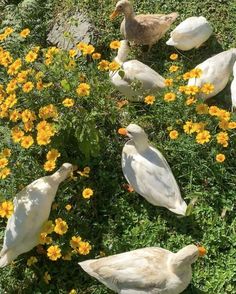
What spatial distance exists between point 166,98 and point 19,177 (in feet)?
3.68

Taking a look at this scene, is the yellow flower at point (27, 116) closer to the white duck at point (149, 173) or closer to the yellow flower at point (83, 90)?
the yellow flower at point (83, 90)

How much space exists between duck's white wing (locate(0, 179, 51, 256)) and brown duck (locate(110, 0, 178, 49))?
1.53m

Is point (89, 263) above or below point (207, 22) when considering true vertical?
below

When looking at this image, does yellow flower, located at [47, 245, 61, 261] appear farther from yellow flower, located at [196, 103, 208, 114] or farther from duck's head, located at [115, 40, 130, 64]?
duck's head, located at [115, 40, 130, 64]

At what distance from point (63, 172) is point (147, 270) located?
85 cm

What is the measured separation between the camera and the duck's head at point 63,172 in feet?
11.0

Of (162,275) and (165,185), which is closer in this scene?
(162,275)

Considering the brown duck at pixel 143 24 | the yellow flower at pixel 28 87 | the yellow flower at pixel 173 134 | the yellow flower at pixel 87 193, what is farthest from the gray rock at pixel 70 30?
the yellow flower at pixel 87 193

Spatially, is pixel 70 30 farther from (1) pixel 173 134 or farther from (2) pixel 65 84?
(1) pixel 173 134

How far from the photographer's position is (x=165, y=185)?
3.34m

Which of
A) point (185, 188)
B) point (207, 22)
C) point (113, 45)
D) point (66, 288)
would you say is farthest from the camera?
point (207, 22)

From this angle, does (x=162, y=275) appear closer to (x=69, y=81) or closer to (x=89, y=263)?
(x=89, y=263)

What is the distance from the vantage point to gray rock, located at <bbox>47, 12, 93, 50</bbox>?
171 inches

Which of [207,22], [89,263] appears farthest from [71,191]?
[207,22]
